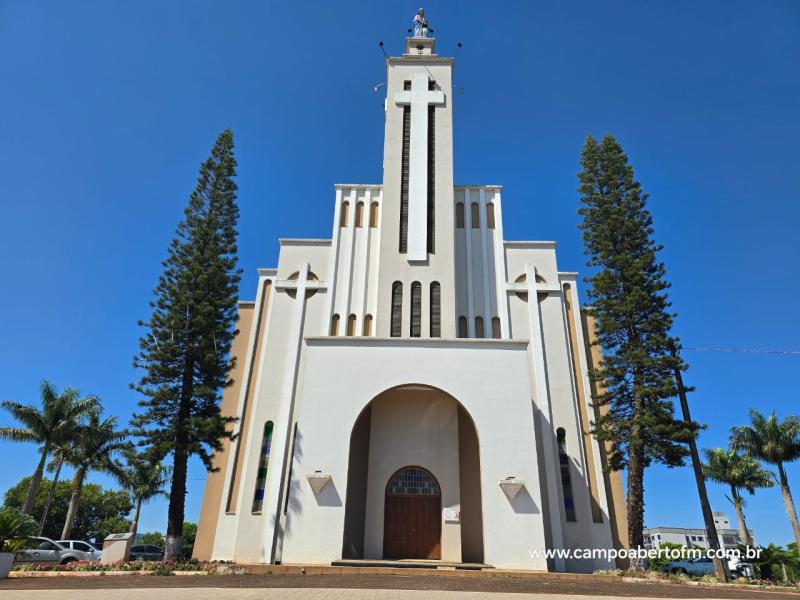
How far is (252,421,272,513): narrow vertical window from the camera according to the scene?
49.8 feet

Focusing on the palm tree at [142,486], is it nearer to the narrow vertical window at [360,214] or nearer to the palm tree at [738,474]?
the narrow vertical window at [360,214]

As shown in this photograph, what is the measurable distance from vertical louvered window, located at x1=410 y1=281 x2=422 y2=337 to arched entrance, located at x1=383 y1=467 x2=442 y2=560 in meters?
4.44

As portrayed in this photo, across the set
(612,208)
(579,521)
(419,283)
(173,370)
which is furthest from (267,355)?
(612,208)

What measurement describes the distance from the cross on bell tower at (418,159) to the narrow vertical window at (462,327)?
2584 mm

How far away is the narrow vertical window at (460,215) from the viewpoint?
1963 cm

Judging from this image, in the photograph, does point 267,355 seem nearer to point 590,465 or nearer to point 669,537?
point 590,465

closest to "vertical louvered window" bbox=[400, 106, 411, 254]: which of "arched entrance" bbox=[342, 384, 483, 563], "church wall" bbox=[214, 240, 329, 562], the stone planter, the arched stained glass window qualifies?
"church wall" bbox=[214, 240, 329, 562]

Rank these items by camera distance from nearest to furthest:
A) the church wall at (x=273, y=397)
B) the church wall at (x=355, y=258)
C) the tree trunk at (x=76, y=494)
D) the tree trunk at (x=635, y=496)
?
1. the tree trunk at (x=635, y=496)
2. the church wall at (x=273, y=397)
3. the church wall at (x=355, y=258)
4. the tree trunk at (x=76, y=494)

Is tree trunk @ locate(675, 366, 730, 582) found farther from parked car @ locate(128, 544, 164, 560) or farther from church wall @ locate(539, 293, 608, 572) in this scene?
parked car @ locate(128, 544, 164, 560)

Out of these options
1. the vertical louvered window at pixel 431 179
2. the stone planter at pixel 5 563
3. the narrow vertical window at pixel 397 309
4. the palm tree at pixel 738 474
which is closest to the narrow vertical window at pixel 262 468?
the narrow vertical window at pixel 397 309

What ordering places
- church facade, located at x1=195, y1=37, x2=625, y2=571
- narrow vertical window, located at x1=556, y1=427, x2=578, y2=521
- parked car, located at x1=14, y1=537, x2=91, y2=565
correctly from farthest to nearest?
1. parked car, located at x1=14, y1=537, x2=91, y2=565
2. narrow vertical window, located at x1=556, y1=427, x2=578, y2=521
3. church facade, located at x1=195, y1=37, x2=625, y2=571

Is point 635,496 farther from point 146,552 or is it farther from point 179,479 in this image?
point 146,552

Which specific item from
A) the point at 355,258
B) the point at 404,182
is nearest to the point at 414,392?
the point at 355,258

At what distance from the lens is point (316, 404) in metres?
13.8
